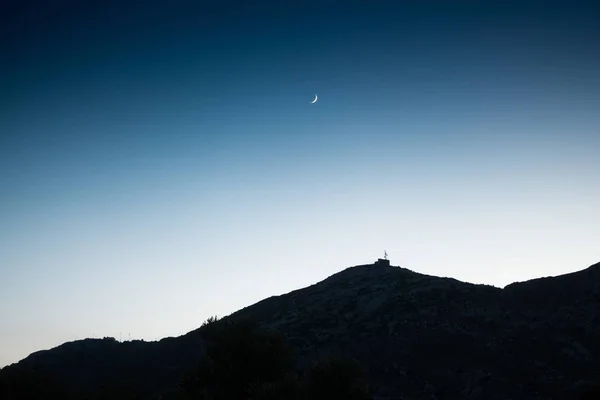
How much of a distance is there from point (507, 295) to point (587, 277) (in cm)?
1044

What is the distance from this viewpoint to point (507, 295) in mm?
71938

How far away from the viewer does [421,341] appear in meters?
63.2

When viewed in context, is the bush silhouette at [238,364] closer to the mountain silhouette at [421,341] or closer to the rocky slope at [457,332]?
the mountain silhouette at [421,341]

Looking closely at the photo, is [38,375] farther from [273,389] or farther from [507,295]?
[507,295]

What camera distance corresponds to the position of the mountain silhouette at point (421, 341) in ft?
176

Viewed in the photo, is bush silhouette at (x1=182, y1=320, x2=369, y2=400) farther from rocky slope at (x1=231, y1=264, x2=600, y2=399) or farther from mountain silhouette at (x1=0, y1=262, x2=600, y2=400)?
rocky slope at (x1=231, y1=264, x2=600, y2=399)

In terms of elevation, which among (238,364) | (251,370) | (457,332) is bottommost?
(251,370)

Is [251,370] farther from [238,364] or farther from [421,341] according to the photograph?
[421,341]

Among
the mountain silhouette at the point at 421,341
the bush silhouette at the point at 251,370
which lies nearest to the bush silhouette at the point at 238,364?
the bush silhouette at the point at 251,370

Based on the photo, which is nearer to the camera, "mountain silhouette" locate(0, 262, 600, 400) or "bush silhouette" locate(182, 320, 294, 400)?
"bush silhouette" locate(182, 320, 294, 400)

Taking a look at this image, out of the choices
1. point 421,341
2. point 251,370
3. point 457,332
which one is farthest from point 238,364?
point 457,332

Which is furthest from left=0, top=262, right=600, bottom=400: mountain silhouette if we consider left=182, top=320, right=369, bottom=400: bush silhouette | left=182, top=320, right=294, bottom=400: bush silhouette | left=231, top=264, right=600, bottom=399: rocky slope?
left=182, top=320, right=294, bottom=400: bush silhouette

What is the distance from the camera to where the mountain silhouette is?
176 ft

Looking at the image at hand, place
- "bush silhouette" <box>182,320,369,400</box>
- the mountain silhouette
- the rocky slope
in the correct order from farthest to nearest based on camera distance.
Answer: the mountain silhouette → the rocky slope → "bush silhouette" <box>182,320,369,400</box>
